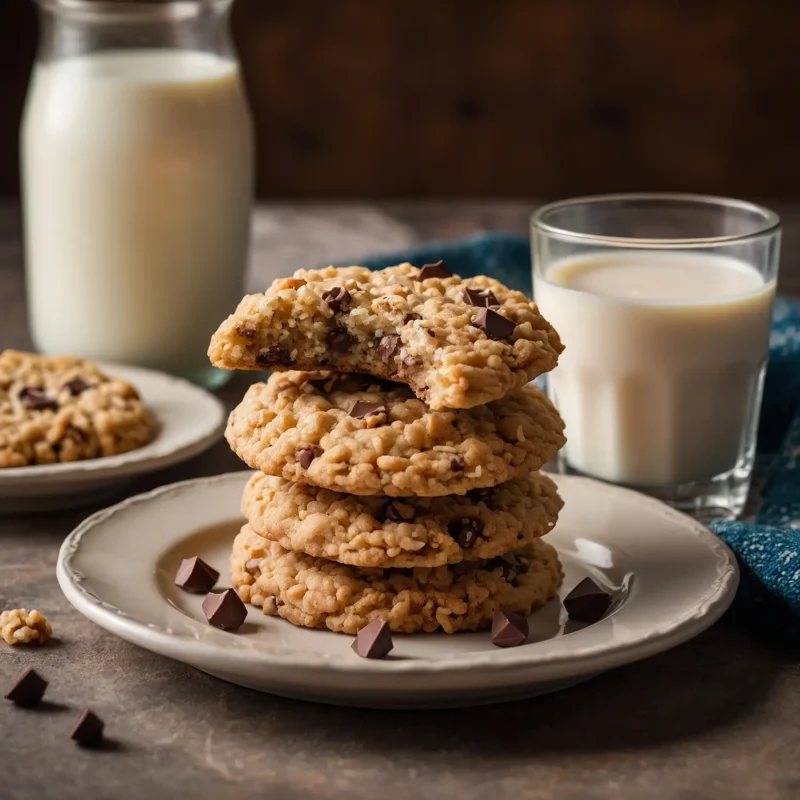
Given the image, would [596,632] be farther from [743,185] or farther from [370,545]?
[743,185]

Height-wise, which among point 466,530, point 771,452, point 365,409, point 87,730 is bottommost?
point 771,452

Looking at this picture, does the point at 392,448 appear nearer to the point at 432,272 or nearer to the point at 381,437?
the point at 381,437

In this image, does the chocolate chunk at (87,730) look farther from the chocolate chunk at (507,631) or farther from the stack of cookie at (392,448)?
the chocolate chunk at (507,631)

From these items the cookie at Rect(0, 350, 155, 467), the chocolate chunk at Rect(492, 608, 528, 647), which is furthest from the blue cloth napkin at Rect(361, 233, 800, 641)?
the cookie at Rect(0, 350, 155, 467)

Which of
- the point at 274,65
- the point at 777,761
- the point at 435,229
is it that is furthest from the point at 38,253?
the point at 274,65

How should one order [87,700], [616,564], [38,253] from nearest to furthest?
1. [87,700]
2. [616,564]
3. [38,253]

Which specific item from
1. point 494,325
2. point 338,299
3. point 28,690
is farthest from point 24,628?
point 494,325

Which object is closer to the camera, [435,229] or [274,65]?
[435,229]
